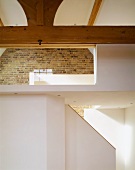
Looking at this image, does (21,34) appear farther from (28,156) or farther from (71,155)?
(71,155)

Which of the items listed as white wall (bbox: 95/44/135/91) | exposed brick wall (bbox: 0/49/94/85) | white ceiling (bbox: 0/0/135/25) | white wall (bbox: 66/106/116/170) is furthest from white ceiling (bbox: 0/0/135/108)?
exposed brick wall (bbox: 0/49/94/85)

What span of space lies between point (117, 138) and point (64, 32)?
6171 mm

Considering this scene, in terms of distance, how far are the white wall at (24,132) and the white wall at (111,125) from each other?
4.13m

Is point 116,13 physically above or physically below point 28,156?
above

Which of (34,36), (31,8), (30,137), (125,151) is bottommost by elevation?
(125,151)

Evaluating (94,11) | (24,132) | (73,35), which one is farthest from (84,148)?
(94,11)

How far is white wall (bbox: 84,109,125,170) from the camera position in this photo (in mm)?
9633

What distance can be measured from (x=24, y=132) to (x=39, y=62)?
13.9 feet

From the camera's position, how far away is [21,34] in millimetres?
4520

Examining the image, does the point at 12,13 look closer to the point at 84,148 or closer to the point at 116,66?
the point at 116,66

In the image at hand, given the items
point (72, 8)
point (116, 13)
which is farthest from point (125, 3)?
point (72, 8)

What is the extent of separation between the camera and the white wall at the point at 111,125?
9.63 metres

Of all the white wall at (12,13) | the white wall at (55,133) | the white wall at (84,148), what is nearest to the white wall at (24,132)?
the white wall at (55,133)

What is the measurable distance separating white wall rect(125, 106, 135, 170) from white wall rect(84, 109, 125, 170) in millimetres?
253
